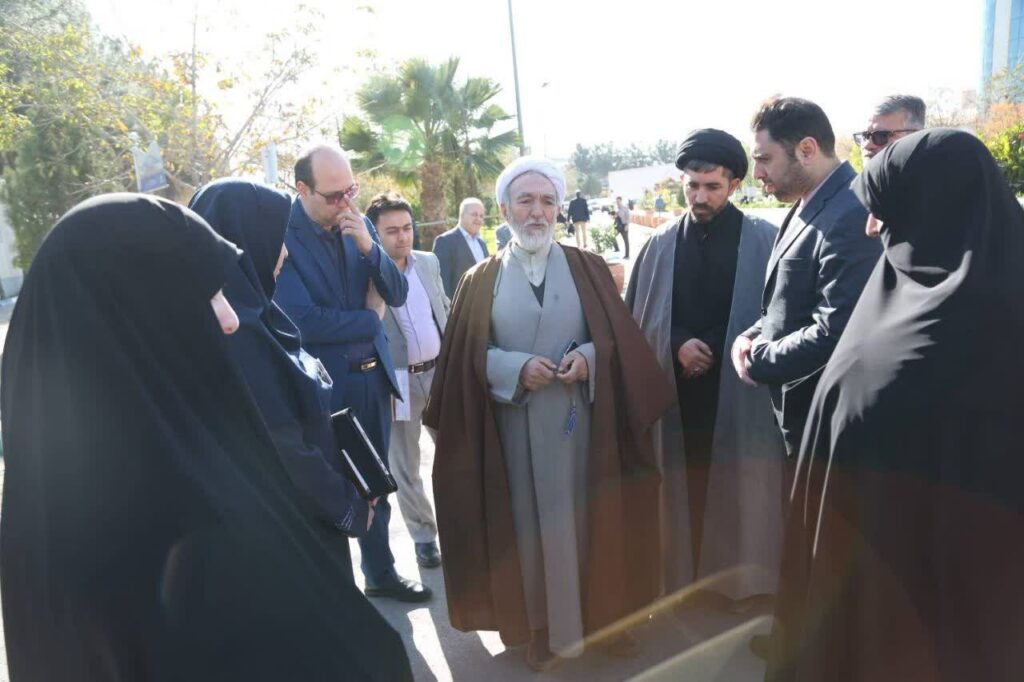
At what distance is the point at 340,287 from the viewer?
3463mm

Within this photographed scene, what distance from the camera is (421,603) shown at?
3760 millimetres

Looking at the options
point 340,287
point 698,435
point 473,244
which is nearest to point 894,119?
point 698,435

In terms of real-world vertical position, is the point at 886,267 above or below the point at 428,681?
above

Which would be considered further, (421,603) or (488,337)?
(421,603)

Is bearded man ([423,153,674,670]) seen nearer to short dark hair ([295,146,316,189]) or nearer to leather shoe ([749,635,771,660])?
leather shoe ([749,635,771,660])

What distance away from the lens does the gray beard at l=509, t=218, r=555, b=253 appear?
3.09m

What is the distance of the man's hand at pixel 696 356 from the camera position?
344cm

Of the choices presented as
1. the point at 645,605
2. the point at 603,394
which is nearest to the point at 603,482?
the point at 603,394

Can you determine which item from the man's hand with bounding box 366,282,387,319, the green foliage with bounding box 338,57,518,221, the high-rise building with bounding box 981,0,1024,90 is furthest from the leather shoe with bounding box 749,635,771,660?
the high-rise building with bounding box 981,0,1024,90

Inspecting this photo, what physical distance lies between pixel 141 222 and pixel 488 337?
1760 millimetres

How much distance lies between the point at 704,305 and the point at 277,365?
2096 millimetres

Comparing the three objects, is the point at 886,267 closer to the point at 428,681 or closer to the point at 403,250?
the point at 428,681

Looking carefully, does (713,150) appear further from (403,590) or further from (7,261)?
(7,261)

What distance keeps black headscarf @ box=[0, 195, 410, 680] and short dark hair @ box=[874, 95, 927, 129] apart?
357 centimetres
